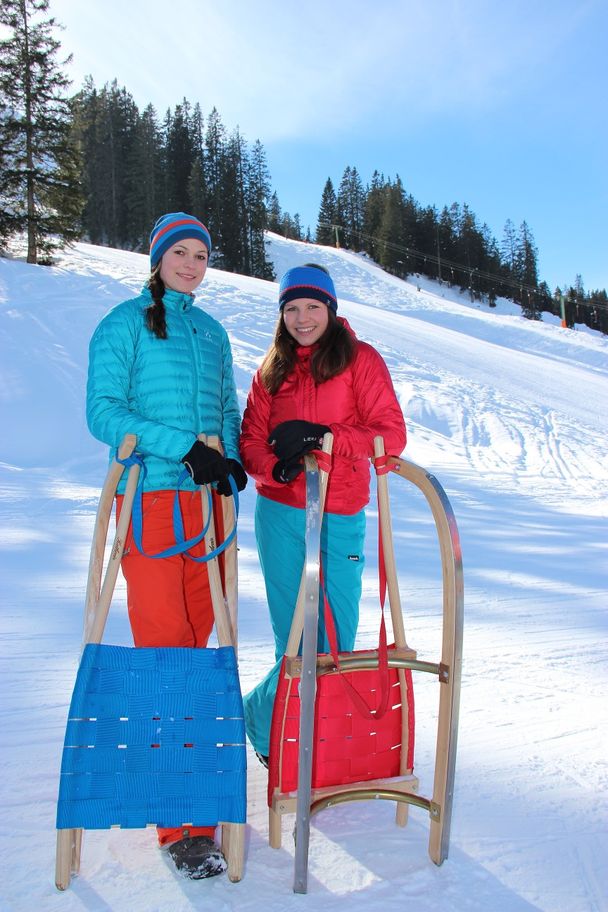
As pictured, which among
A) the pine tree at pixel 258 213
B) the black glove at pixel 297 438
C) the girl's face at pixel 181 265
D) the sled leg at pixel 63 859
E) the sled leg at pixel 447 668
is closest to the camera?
the sled leg at pixel 63 859

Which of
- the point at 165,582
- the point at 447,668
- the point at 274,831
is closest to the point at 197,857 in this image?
the point at 274,831

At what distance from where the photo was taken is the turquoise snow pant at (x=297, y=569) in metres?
2.40

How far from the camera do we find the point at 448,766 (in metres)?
1.98

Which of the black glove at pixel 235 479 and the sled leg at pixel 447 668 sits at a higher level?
the black glove at pixel 235 479

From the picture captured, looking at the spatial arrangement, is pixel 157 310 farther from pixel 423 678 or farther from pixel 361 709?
pixel 423 678

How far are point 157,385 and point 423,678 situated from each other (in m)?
2.07

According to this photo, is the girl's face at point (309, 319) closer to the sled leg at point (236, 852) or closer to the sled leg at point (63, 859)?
the sled leg at point (236, 852)

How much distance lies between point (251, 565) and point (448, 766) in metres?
2.99

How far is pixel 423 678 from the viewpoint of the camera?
333cm

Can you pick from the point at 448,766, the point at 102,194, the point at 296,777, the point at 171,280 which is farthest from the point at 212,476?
the point at 102,194

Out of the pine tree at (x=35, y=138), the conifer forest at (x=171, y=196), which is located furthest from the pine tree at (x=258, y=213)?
Answer: the pine tree at (x=35, y=138)

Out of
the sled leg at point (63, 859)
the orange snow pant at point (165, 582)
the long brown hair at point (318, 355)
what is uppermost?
the long brown hair at point (318, 355)

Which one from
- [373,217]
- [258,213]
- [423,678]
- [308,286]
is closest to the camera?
[308,286]

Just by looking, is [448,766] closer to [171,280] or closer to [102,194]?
[171,280]
